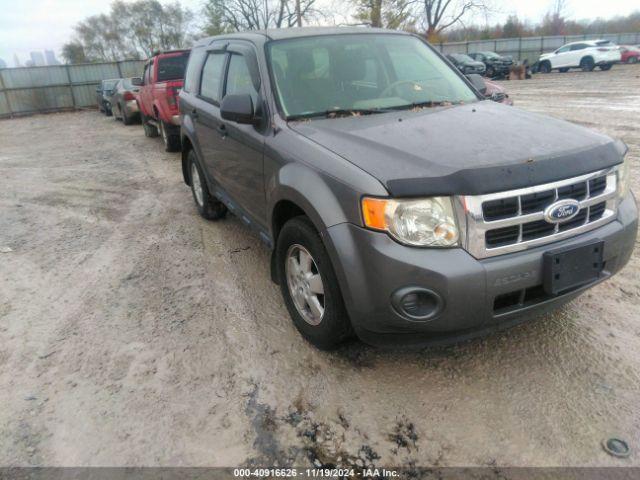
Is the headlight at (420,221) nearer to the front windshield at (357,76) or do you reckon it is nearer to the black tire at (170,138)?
the front windshield at (357,76)

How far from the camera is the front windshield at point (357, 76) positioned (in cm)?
327

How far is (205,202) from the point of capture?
17.4 ft

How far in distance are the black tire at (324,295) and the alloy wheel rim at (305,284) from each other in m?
0.03

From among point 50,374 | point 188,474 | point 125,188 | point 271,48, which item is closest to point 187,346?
point 50,374

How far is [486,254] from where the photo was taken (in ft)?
7.30

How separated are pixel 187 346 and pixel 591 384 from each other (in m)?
2.35

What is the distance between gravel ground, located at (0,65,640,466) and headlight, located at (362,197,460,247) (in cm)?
90

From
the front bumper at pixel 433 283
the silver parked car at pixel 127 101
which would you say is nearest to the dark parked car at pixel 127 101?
the silver parked car at pixel 127 101

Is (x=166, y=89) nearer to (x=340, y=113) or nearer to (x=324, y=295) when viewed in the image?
(x=340, y=113)

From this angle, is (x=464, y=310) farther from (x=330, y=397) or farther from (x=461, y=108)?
(x=461, y=108)

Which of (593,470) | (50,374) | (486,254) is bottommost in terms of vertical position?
(593,470)

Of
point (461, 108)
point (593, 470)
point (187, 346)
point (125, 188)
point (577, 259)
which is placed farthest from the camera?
point (125, 188)

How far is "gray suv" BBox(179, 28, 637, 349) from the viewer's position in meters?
2.21

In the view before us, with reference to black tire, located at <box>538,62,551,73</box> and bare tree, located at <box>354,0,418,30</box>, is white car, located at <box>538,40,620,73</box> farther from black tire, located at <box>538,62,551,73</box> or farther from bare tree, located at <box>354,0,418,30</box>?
bare tree, located at <box>354,0,418,30</box>
